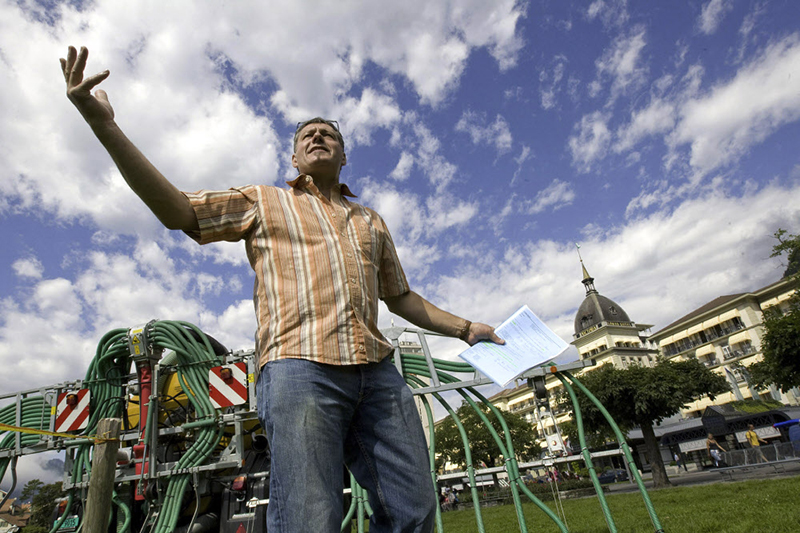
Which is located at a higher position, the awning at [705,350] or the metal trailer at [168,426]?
the awning at [705,350]

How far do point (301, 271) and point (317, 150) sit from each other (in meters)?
0.63

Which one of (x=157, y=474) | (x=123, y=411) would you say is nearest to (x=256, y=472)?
(x=157, y=474)

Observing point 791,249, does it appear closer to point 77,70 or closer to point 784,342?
point 784,342

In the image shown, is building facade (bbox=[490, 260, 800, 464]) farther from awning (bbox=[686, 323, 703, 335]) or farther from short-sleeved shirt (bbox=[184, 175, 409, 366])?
short-sleeved shirt (bbox=[184, 175, 409, 366])

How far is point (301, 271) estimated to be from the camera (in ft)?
4.92

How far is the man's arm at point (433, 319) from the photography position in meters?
2.13

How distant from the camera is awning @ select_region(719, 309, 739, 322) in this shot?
55.0 m

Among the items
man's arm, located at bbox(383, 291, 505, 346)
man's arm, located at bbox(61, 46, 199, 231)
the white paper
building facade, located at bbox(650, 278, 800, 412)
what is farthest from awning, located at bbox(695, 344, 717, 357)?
man's arm, located at bbox(61, 46, 199, 231)

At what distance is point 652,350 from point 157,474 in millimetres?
74777

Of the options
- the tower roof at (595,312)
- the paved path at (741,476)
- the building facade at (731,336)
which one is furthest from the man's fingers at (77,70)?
the tower roof at (595,312)

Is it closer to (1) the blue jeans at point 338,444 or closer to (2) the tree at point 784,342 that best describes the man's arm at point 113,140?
(1) the blue jeans at point 338,444

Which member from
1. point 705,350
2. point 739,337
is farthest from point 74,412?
point 705,350

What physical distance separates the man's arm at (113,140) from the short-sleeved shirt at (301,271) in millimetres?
121

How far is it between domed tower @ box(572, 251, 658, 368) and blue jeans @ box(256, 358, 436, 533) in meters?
65.5
